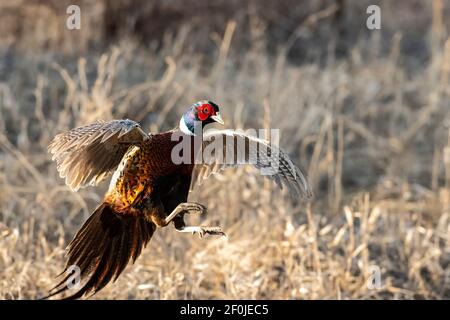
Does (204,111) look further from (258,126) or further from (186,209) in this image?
(258,126)

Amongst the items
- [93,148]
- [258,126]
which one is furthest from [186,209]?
[258,126]

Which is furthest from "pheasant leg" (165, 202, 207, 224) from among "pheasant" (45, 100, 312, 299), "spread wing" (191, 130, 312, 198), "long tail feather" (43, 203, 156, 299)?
"spread wing" (191, 130, 312, 198)

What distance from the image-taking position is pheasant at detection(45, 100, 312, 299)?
2.76m

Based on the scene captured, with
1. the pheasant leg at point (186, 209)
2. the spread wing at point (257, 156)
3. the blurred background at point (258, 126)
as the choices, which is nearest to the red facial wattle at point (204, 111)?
the spread wing at point (257, 156)

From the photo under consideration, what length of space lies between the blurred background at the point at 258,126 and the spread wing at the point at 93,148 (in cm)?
113

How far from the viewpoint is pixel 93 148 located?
2.90m

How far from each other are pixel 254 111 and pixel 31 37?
191 centimetres

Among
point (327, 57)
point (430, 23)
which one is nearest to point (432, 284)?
point (327, 57)

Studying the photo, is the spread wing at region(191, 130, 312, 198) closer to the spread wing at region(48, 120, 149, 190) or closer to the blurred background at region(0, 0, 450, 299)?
the spread wing at region(48, 120, 149, 190)

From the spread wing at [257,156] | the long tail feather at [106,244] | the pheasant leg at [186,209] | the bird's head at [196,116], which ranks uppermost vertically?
the bird's head at [196,116]

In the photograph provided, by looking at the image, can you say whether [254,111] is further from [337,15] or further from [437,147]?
[337,15]

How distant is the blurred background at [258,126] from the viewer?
4.41 metres

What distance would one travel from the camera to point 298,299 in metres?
4.28

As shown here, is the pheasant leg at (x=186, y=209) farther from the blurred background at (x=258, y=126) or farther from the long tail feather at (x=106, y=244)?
the blurred background at (x=258, y=126)
